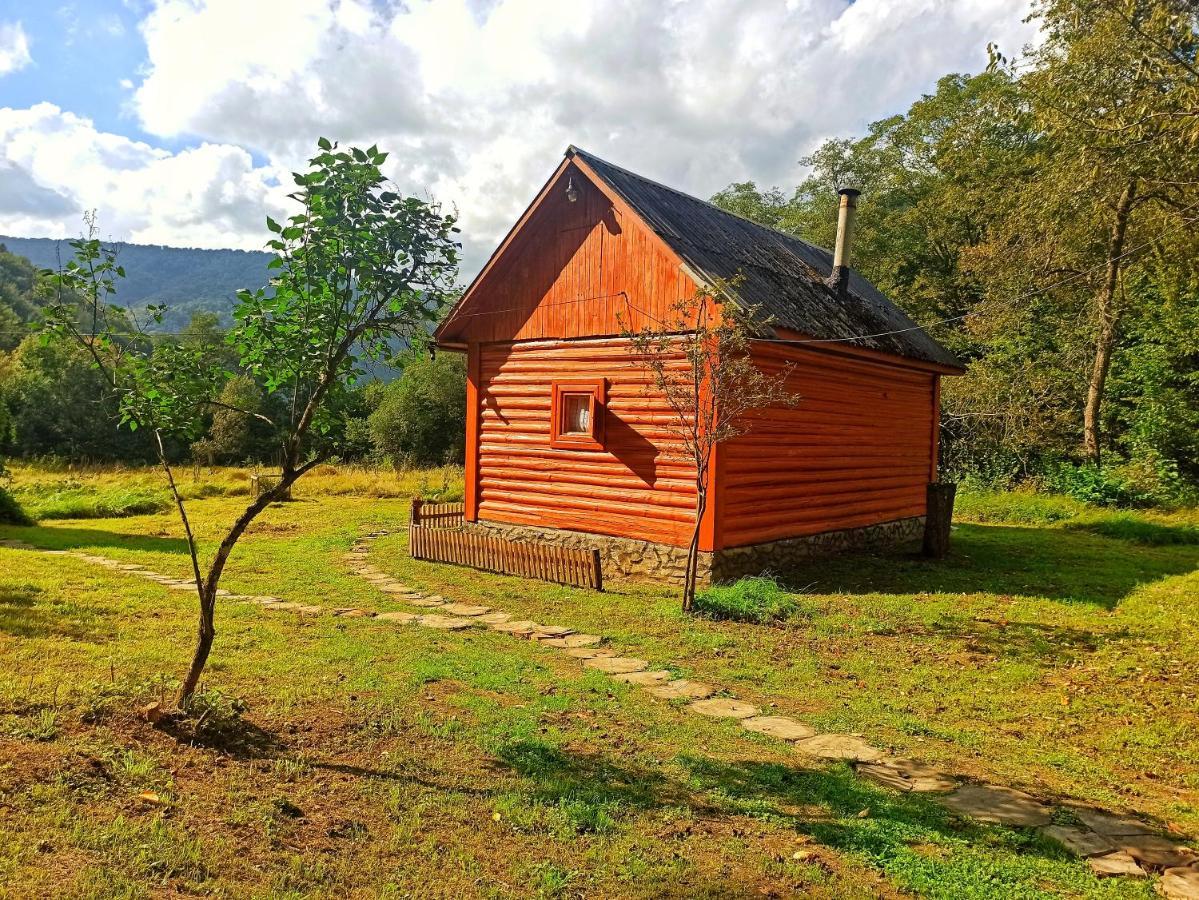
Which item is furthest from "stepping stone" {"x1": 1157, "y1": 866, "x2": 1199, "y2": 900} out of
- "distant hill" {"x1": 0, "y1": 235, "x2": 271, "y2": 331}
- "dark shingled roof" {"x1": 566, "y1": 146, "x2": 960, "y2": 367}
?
"distant hill" {"x1": 0, "y1": 235, "x2": 271, "y2": 331}

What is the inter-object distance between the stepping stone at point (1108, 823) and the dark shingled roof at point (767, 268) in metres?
7.10

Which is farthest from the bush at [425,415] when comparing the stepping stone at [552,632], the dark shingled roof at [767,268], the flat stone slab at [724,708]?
the flat stone slab at [724,708]

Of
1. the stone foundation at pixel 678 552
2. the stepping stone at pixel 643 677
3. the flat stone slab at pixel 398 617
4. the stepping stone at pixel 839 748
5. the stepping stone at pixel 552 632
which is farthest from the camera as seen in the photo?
the stone foundation at pixel 678 552

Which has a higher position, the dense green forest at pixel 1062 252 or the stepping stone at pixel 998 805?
the dense green forest at pixel 1062 252

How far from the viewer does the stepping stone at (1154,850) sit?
4242mm

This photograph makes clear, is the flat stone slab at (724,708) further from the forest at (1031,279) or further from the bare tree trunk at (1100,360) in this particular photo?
the bare tree trunk at (1100,360)

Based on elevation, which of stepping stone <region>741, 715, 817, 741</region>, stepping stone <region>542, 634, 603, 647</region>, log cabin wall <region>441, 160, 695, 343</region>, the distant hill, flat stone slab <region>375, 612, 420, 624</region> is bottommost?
stepping stone <region>741, 715, 817, 741</region>

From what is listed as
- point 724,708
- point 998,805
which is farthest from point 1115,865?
point 724,708

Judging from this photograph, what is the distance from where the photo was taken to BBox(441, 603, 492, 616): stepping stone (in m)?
9.90

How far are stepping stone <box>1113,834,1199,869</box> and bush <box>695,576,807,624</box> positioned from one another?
17.2 ft

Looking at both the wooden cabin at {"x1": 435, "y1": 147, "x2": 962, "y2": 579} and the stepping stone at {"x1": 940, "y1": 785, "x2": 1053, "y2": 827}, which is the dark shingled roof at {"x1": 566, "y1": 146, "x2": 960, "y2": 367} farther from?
the stepping stone at {"x1": 940, "y1": 785, "x2": 1053, "y2": 827}

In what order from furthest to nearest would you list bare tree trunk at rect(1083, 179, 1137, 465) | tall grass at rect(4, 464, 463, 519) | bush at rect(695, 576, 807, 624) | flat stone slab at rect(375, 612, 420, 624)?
bare tree trunk at rect(1083, 179, 1137, 465), tall grass at rect(4, 464, 463, 519), bush at rect(695, 576, 807, 624), flat stone slab at rect(375, 612, 420, 624)

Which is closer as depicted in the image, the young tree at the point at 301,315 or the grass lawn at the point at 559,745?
the grass lawn at the point at 559,745

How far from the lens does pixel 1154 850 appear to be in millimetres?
4383
